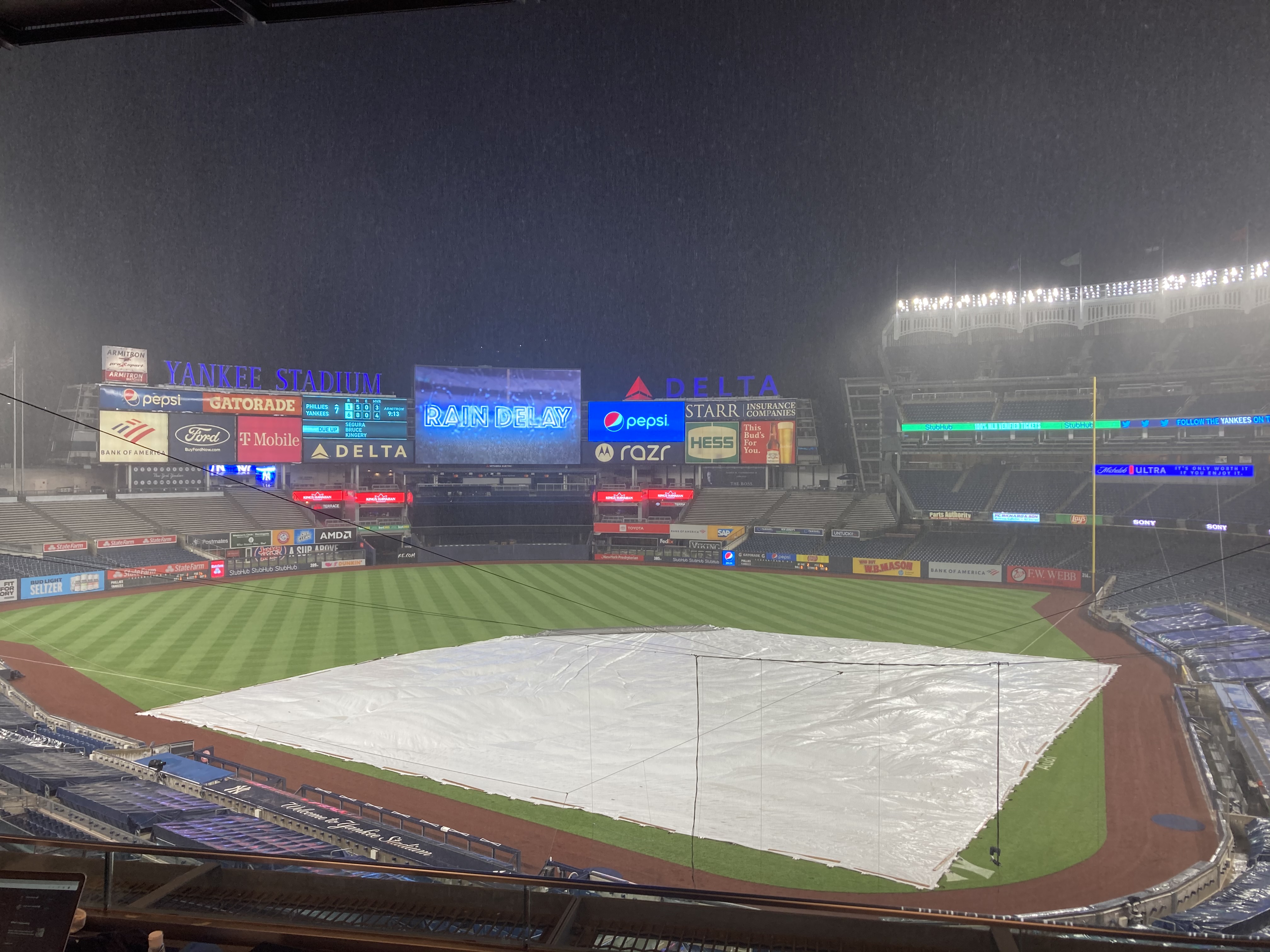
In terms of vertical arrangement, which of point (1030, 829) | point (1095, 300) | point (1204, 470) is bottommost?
point (1030, 829)

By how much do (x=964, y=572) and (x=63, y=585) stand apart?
4133 centimetres

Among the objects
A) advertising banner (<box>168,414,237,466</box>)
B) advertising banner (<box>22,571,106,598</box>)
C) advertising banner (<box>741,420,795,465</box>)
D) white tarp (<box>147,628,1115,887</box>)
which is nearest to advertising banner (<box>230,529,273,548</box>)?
advertising banner (<box>168,414,237,466</box>)

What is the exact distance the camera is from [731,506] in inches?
2009

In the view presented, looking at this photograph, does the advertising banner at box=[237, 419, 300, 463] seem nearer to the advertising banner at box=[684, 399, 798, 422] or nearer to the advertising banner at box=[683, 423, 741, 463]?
the advertising banner at box=[683, 423, 741, 463]

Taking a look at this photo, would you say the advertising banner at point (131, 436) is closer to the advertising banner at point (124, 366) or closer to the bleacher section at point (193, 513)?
the advertising banner at point (124, 366)

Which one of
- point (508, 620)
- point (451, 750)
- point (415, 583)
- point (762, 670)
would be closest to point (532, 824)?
point (451, 750)

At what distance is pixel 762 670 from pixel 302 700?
1135cm

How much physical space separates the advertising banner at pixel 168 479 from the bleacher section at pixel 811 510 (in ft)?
113

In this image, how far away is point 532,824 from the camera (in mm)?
12211

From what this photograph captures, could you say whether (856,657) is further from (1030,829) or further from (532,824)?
(532,824)

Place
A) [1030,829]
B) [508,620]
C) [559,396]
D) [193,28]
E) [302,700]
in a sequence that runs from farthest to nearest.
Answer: [559,396]
[508,620]
[302,700]
[1030,829]
[193,28]

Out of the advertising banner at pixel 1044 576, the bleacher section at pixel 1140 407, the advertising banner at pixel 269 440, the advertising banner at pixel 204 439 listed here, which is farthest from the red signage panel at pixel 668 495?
the advertising banner at pixel 204 439

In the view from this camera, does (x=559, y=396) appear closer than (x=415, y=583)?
No

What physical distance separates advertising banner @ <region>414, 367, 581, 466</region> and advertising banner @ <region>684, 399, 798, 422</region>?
26.4 ft
